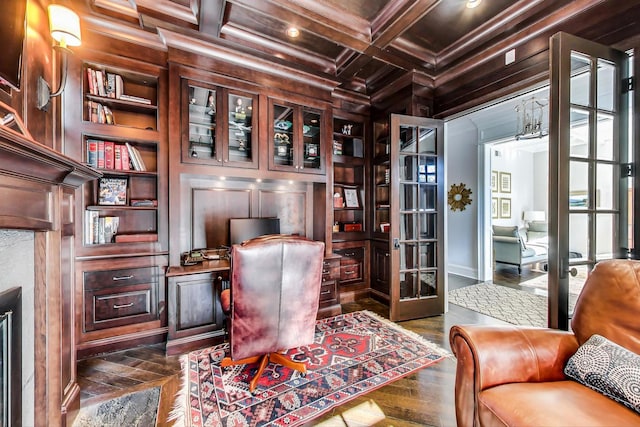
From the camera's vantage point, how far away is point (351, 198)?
387cm

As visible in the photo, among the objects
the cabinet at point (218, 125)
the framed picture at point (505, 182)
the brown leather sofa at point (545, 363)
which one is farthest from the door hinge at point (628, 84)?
the framed picture at point (505, 182)

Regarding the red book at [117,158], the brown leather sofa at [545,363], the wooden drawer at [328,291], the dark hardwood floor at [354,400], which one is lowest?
the dark hardwood floor at [354,400]

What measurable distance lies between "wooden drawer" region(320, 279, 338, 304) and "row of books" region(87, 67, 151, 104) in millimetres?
2694

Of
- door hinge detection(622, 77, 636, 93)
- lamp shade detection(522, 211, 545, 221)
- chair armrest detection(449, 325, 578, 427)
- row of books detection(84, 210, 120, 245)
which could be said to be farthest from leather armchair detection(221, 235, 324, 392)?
lamp shade detection(522, 211, 545, 221)

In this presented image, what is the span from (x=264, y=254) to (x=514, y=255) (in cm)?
568

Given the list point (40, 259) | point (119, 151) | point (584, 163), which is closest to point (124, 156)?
point (119, 151)

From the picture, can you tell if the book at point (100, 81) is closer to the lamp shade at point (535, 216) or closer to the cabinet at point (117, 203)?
the cabinet at point (117, 203)

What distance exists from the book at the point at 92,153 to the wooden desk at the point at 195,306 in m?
1.15

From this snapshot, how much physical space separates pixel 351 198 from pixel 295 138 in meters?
1.29

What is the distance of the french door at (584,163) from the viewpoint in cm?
161

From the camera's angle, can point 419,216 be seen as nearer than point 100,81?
No

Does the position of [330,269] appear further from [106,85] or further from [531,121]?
[531,121]

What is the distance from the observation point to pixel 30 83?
1.55m

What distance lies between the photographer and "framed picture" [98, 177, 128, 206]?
7.79 feet
